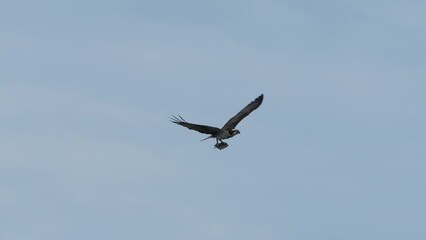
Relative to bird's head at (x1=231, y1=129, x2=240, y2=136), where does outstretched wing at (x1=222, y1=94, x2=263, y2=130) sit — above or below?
above

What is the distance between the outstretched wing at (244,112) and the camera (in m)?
82.8

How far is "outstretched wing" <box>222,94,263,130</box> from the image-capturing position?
82.8 metres

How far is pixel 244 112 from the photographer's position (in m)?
85.4

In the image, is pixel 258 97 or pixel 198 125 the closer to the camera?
pixel 198 125

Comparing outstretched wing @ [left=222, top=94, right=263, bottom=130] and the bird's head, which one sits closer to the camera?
the bird's head

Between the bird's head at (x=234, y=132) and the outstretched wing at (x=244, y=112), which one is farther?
the outstretched wing at (x=244, y=112)

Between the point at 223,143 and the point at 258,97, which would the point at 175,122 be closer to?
the point at 223,143

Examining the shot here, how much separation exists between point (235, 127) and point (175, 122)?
24.3 ft

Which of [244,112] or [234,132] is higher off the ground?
[244,112]

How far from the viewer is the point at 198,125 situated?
77.1 metres

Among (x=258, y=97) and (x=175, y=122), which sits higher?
(x=258, y=97)

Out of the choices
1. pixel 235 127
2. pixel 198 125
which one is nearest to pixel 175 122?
pixel 198 125

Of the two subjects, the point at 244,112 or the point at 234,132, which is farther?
the point at 244,112

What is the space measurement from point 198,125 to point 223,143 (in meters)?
2.43
